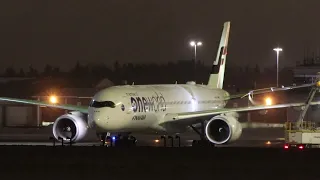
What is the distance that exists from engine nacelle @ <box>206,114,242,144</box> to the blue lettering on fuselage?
12.5ft

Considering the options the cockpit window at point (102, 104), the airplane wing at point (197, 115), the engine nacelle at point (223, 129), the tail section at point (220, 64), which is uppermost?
the tail section at point (220, 64)

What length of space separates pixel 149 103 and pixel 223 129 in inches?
208

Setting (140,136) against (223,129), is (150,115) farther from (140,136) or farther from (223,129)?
(140,136)

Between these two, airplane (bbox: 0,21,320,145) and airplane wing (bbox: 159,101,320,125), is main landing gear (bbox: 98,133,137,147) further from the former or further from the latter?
airplane wing (bbox: 159,101,320,125)

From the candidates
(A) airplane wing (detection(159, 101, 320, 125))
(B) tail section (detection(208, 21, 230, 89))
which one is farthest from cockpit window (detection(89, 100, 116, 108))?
(B) tail section (detection(208, 21, 230, 89))

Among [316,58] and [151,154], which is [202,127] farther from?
[316,58]

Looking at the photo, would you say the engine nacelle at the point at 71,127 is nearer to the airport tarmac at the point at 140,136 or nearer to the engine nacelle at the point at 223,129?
the airport tarmac at the point at 140,136

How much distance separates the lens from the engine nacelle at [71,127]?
53031 mm

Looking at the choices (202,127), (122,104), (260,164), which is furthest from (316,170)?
(202,127)

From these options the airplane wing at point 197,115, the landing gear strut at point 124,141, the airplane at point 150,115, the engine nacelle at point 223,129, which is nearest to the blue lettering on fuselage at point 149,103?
the airplane at point 150,115

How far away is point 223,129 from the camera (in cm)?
5269

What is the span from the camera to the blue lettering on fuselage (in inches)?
1992

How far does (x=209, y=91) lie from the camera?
6256cm

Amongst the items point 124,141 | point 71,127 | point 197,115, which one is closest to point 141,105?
point 124,141
